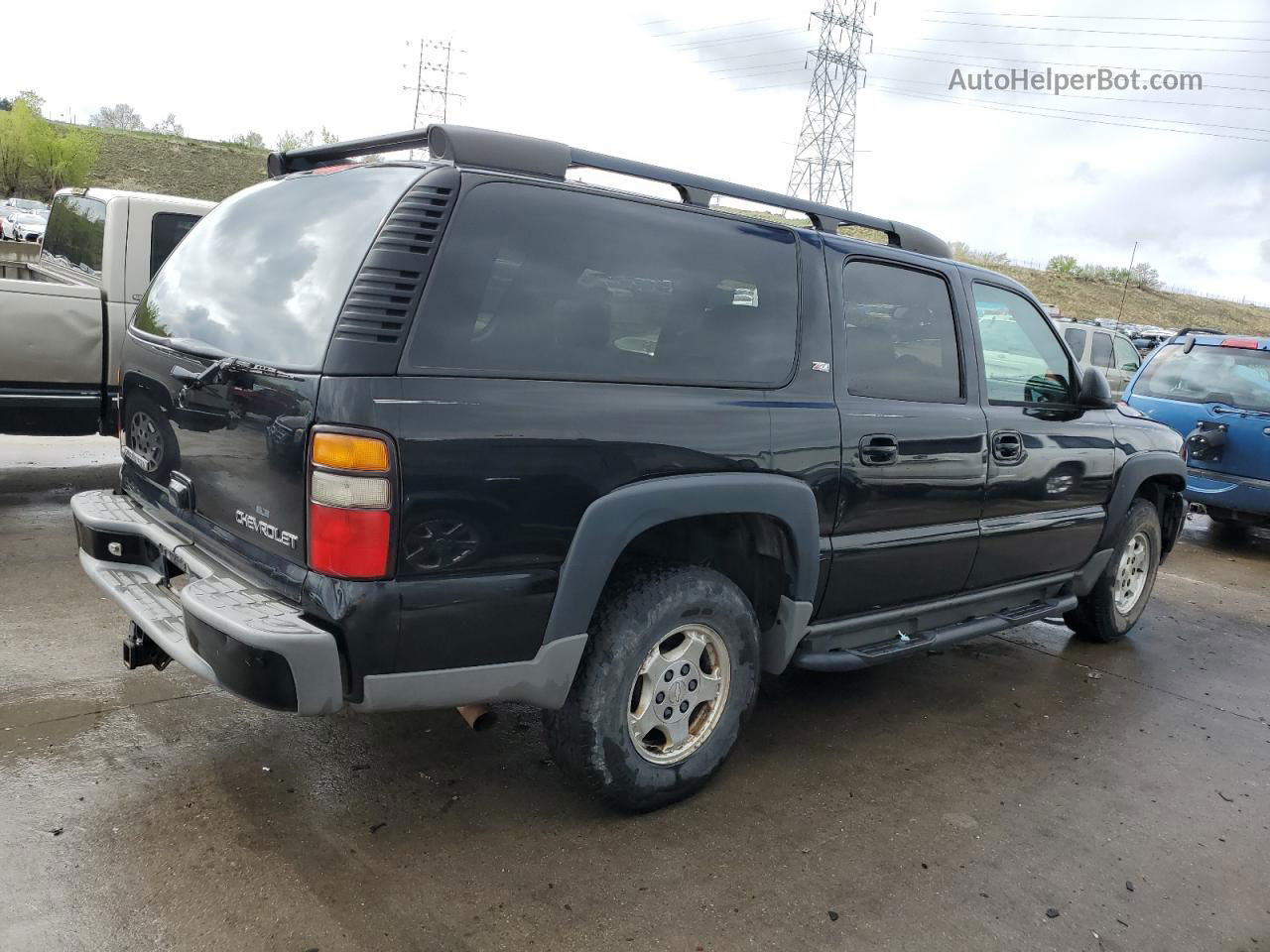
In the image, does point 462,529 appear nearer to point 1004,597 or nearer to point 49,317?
point 1004,597

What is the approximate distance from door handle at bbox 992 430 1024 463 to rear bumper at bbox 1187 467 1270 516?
14.4ft

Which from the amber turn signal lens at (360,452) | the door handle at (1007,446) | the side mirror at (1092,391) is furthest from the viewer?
the side mirror at (1092,391)

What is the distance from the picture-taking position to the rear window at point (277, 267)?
2543mm

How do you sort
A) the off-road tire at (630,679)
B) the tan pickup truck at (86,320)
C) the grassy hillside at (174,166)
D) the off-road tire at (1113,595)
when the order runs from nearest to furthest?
the off-road tire at (630,679) → the off-road tire at (1113,595) → the tan pickup truck at (86,320) → the grassy hillside at (174,166)

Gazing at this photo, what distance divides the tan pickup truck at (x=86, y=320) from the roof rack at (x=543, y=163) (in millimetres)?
2591

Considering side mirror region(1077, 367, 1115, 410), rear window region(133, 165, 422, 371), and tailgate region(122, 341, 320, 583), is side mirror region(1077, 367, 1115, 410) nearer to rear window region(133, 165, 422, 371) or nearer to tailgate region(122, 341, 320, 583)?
rear window region(133, 165, 422, 371)

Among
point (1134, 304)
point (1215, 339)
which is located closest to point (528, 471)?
point (1215, 339)

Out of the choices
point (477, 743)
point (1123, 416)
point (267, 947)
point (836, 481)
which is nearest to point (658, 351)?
point (836, 481)

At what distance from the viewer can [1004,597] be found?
4.38 m

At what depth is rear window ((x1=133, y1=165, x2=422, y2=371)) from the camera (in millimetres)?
2543

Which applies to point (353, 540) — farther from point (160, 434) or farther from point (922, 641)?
point (922, 641)

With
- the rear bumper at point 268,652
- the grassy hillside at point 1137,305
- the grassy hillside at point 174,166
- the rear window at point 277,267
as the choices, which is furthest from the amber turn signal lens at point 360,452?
the grassy hillside at point 174,166

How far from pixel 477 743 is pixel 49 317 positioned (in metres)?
3.88

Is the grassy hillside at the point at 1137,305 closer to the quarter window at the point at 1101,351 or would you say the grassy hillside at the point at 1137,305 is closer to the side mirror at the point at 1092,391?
the quarter window at the point at 1101,351
